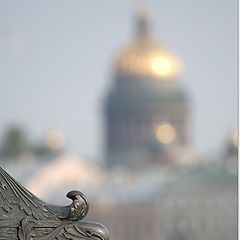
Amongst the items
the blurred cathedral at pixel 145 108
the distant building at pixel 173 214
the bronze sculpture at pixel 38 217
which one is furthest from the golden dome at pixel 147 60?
the bronze sculpture at pixel 38 217

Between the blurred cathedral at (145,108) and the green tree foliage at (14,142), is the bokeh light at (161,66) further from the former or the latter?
the green tree foliage at (14,142)

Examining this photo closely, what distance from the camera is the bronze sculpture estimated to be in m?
1.45

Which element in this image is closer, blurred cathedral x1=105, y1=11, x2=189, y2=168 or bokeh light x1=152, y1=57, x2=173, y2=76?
blurred cathedral x1=105, y1=11, x2=189, y2=168

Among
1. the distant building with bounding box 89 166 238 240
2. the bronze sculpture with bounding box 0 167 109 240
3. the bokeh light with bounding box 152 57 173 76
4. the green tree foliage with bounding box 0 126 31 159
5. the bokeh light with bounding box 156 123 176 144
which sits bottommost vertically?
the bokeh light with bounding box 156 123 176 144

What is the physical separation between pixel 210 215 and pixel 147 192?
3449mm

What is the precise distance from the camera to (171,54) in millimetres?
66625

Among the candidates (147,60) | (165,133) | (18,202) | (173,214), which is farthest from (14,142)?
(18,202)

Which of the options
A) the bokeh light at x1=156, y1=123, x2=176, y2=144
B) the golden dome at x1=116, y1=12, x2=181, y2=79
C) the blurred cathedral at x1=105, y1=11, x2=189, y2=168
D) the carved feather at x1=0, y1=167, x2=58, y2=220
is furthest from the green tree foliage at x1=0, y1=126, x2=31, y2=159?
the carved feather at x1=0, y1=167, x2=58, y2=220

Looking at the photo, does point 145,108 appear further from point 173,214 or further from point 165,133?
point 173,214

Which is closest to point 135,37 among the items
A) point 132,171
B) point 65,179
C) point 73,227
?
point 132,171

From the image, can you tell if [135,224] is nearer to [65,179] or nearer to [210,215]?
[210,215]

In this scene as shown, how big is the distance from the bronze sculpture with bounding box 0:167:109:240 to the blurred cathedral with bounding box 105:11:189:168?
5760 cm

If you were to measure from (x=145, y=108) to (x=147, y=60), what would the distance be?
11.4 feet

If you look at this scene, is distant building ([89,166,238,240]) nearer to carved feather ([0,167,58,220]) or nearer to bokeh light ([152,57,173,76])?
bokeh light ([152,57,173,76])
